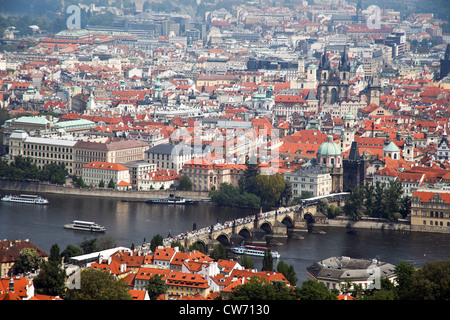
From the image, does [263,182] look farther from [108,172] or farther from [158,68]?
[158,68]

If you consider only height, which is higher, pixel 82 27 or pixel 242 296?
pixel 82 27

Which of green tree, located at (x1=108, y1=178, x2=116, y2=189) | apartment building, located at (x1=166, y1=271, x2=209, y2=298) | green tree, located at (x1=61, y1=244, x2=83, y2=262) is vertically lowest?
apartment building, located at (x1=166, y1=271, x2=209, y2=298)

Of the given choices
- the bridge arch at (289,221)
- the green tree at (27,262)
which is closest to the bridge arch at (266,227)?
the bridge arch at (289,221)

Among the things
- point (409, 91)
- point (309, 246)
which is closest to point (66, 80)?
point (409, 91)

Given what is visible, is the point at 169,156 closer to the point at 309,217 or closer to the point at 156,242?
the point at 309,217

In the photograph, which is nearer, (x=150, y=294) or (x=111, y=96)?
(x=150, y=294)

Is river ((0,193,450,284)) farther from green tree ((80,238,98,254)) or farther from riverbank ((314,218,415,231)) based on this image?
green tree ((80,238,98,254))

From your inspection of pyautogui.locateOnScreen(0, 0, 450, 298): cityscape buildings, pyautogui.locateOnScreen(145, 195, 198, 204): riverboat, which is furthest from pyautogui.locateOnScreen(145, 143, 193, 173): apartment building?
pyautogui.locateOnScreen(145, 195, 198, 204): riverboat
